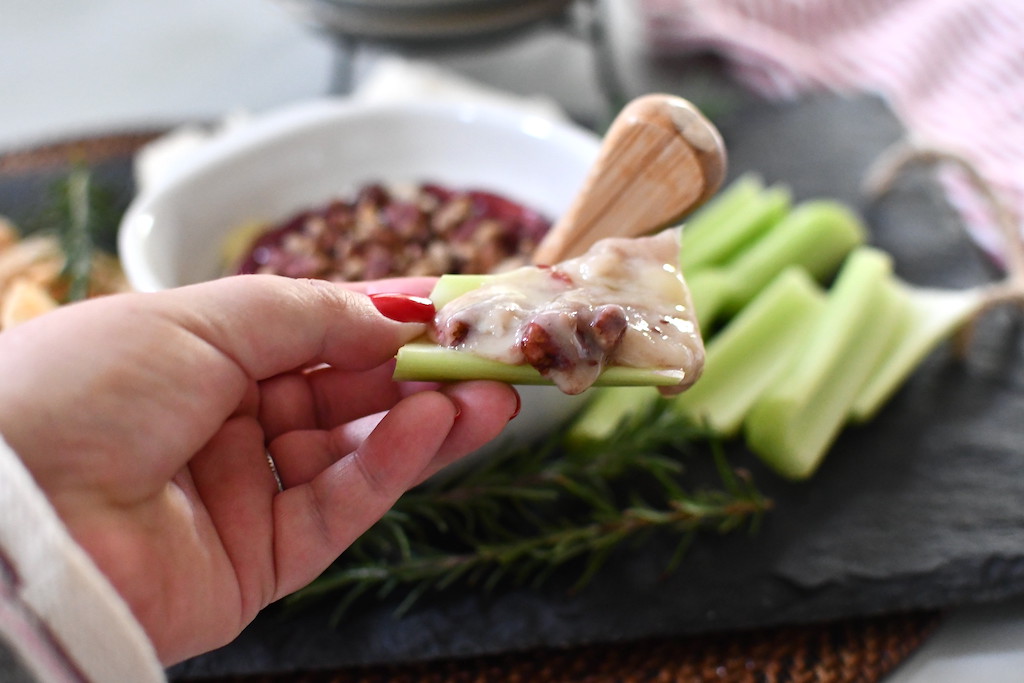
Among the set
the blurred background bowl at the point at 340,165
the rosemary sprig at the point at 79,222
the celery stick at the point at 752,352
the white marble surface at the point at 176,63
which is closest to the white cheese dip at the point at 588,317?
the celery stick at the point at 752,352

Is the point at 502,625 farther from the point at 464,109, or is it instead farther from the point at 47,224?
the point at 47,224

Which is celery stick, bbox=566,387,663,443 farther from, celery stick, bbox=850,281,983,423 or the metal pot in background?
the metal pot in background

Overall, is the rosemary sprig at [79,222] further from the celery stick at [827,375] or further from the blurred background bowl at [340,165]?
the celery stick at [827,375]

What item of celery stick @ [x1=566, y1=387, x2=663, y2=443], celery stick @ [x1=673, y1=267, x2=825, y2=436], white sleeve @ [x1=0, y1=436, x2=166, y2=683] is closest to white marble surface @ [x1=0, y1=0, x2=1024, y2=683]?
celery stick @ [x1=673, y1=267, x2=825, y2=436]

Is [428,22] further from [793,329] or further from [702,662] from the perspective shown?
[702,662]

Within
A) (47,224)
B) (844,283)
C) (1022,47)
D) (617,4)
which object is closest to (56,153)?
(47,224)
